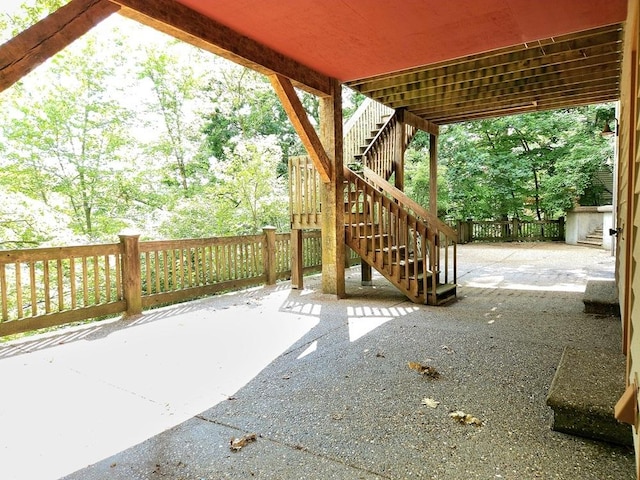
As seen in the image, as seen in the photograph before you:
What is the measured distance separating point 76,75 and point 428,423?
1351cm

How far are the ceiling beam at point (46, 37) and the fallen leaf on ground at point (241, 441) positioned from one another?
8.03ft

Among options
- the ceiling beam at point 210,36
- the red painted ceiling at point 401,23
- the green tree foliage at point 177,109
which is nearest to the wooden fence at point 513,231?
the green tree foliage at point 177,109

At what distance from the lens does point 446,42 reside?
4.29 meters

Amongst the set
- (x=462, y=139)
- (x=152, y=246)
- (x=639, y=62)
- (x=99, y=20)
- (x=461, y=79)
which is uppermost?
(x=462, y=139)

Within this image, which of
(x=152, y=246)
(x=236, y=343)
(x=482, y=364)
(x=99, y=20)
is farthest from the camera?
(x=152, y=246)

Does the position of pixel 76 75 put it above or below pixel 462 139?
above

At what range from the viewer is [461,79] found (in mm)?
6047

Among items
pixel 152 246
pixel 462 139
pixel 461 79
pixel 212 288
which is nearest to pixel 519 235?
pixel 462 139

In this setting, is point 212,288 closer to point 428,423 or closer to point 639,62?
point 428,423

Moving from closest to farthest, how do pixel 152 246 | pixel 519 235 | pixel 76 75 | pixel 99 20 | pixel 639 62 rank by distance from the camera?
pixel 639 62 → pixel 99 20 → pixel 152 246 → pixel 76 75 → pixel 519 235

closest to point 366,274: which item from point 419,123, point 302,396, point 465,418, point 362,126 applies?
point 362,126

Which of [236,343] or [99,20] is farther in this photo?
[236,343]

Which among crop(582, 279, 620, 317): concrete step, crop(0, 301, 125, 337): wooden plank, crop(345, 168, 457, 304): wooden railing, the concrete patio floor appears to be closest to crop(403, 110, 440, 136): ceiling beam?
crop(345, 168, 457, 304): wooden railing

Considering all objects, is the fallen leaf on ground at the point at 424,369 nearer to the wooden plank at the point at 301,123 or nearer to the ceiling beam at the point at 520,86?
the wooden plank at the point at 301,123
